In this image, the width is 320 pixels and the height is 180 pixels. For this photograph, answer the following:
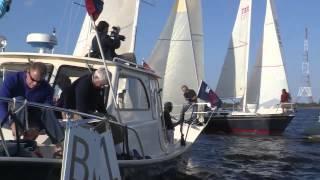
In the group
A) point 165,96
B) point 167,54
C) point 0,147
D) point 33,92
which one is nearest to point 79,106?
point 33,92

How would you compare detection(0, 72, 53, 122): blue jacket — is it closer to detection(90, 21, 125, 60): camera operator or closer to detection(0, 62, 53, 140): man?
detection(0, 62, 53, 140): man

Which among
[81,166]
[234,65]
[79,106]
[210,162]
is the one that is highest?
[234,65]

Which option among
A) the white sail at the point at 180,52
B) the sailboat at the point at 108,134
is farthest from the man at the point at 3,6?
the white sail at the point at 180,52

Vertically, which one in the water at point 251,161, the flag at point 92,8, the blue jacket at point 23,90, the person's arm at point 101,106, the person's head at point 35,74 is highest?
the flag at point 92,8

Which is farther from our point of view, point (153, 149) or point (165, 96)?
point (165, 96)

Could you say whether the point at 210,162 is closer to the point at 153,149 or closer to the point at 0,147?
the point at 153,149

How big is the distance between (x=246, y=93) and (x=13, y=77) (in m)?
27.9

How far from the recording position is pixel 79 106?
738 cm

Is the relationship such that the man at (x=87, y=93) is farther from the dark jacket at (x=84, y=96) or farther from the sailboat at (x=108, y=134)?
the sailboat at (x=108, y=134)

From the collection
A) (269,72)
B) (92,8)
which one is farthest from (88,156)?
(269,72)

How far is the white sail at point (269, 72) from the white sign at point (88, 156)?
2650cm

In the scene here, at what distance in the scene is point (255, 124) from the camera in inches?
1184

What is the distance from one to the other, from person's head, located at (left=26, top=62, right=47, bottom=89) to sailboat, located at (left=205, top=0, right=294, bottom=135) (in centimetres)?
2432

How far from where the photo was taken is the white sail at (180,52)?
28.5 m
